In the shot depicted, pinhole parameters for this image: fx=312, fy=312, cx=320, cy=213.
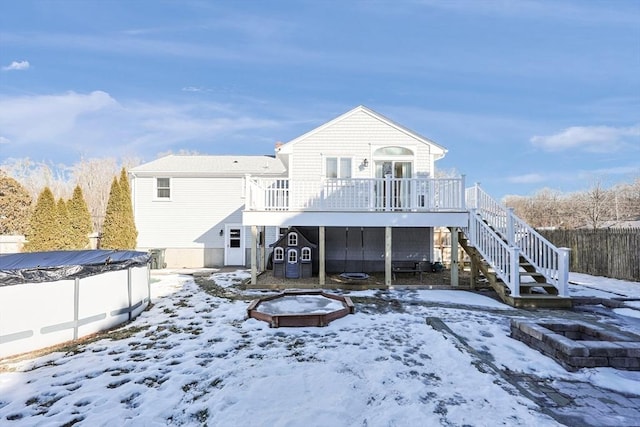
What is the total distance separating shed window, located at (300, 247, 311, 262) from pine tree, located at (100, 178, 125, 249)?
27.8 ft

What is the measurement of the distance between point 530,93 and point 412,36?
10789 millimetres

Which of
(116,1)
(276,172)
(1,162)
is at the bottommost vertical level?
(276,172)

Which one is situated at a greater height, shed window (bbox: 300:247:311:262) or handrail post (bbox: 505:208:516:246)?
handrail post (bbox: 505:208:516:246)

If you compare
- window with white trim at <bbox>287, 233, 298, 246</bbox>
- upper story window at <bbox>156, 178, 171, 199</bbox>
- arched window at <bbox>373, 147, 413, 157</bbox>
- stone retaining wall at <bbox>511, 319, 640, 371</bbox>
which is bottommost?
stone retaining wall at <bbox>511, 319, 640, 371</bbox>

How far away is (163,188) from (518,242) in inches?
563

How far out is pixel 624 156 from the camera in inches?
926

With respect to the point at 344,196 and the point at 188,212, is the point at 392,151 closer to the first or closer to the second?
the point at 344,196

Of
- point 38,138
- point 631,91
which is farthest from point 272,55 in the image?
point 38,138

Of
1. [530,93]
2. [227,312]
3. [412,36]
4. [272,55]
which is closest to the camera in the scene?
[227,312]

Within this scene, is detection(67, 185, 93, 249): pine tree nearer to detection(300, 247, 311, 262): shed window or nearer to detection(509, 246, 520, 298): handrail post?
detection(300, 247, 311, 262): shed window

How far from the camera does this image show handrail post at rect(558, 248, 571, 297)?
662 centimetres

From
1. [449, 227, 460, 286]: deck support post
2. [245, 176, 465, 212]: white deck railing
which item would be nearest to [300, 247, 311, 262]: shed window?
[245, 176, 465, 212]: white deck railing

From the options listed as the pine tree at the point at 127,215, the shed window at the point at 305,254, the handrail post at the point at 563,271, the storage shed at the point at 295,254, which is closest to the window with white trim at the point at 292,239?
the storage shed at the point at 295,254

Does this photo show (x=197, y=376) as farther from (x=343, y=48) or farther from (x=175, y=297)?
(x=343, y=48)
